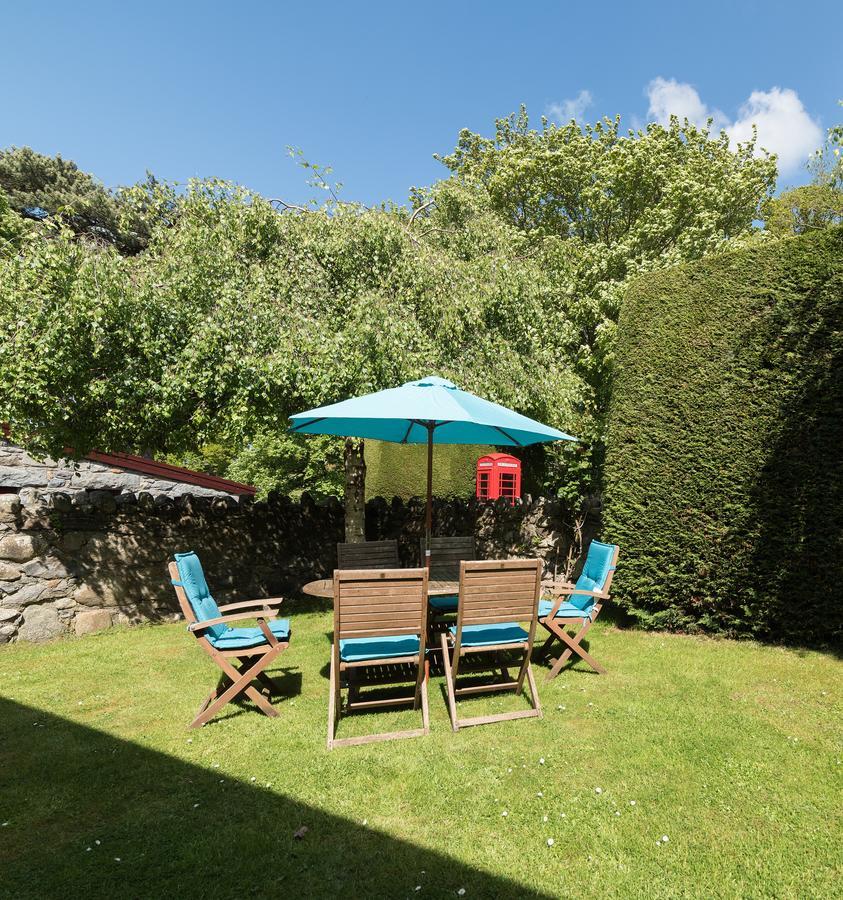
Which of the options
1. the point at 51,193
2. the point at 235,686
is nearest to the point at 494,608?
the point at 235,686

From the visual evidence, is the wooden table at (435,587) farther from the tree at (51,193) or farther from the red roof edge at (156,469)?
the tree at (51,193)

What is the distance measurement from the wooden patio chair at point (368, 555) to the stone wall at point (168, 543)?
2521mm

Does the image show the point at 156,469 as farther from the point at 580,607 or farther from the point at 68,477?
the point at 580,607

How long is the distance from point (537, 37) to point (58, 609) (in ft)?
47.3

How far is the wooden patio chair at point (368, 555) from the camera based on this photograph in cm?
582

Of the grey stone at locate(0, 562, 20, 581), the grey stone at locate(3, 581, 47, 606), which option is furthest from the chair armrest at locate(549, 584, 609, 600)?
the grey stone at locate(0, 562, 20, 581)

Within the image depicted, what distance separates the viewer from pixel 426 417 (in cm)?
411

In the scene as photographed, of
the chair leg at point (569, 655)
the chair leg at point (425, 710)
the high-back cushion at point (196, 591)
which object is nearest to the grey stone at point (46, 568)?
the high-back cushion at point (196, 591)

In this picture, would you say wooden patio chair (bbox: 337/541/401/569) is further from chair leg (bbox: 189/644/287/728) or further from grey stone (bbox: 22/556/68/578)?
grey stone (bbox: 22/556/68/578)

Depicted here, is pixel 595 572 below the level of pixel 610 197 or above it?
below

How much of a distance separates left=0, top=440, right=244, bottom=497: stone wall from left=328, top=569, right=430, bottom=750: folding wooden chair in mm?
5034

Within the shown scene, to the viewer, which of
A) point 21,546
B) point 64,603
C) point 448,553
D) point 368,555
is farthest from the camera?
point 64,603

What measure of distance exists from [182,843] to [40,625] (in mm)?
5055

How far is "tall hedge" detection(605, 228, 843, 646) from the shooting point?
543cm
